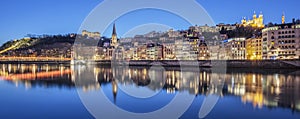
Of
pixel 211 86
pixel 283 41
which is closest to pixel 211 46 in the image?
pixel 283 41

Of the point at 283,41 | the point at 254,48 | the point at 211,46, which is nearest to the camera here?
the point at 283,41

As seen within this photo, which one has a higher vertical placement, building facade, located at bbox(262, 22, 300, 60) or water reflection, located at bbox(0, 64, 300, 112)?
building facade, located at bbox(262, 22, 300, 60)

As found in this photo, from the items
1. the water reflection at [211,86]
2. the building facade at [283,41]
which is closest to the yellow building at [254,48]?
the building facade at [283,41]

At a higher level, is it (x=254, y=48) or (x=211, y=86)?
(x=254, y=48)

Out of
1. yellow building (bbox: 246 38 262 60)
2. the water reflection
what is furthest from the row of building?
the water reflection

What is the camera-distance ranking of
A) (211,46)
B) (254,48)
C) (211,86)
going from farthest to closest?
(211,46) < (254,48) < (211,86)

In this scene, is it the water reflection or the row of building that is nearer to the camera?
the water reflection

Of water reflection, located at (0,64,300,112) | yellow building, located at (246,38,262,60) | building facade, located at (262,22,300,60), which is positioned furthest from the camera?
yellow building, located at (246,38,262,60)

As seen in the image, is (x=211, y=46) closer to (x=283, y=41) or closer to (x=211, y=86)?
(x=283, y=41)

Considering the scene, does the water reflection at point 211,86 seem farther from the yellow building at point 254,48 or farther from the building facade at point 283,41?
the yellow building at point 254,48

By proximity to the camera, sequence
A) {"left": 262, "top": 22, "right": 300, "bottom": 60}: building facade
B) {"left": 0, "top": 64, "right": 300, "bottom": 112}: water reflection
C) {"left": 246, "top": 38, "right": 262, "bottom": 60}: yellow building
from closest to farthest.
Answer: {"left": 0, "top": 64, "right": 300, "bottom": 112}: water reflection
{"left": 262, "top": 22, "right": 300, "bottom": 60}: building facade
{"left": 246, "top": 38, "right": 262, "bottom": 60}: yellow building

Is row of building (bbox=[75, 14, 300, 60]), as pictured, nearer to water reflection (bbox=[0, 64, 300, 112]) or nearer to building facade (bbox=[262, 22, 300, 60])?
building facade (bbox=[262, 22, 300, 60])

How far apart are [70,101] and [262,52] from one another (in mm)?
29511

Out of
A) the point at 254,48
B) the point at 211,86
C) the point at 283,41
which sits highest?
the point at 283,41
